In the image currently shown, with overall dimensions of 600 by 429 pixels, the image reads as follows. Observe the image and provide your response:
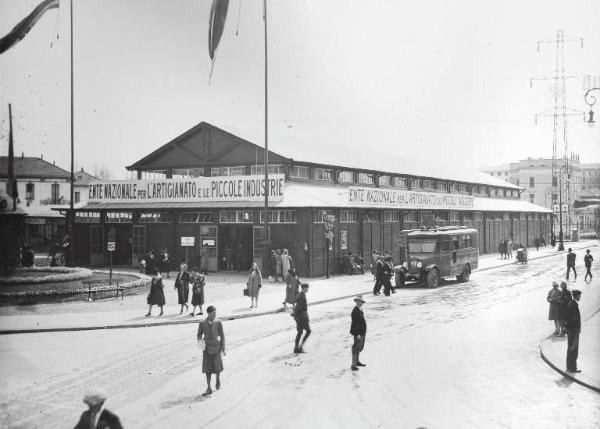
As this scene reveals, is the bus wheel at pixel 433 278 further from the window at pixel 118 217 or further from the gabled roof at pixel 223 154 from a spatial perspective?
the window at pixel 118 217

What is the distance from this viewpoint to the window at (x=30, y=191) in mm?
54925

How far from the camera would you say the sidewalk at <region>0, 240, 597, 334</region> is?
53.7ft

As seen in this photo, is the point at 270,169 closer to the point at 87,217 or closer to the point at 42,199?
the point at 87,217

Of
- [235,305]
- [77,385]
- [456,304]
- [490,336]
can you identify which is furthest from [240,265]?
[77,385]

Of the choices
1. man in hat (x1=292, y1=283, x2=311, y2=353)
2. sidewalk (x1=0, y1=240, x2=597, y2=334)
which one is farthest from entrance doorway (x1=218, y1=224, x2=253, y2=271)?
man in hat (x1=292, y1=283, x2=311, y2=353)

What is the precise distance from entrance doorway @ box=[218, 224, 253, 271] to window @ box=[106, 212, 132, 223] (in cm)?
789

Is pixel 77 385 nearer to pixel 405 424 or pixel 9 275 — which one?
pixel 405 424

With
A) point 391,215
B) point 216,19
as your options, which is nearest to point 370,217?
point 391,215

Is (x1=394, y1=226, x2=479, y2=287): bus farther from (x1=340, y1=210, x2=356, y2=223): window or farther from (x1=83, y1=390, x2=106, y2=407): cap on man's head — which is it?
(x1=83, y1=390, x2=106, y2=407): cap on man's head

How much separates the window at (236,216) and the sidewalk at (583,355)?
19.5 m

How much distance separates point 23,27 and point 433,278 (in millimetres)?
20437

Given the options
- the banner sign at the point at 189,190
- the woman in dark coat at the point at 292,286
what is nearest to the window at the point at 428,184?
the banner sign at the point at 189,190

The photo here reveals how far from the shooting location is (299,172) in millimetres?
34438

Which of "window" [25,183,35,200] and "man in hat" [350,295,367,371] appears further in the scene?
"window" [25,183,35,200]
